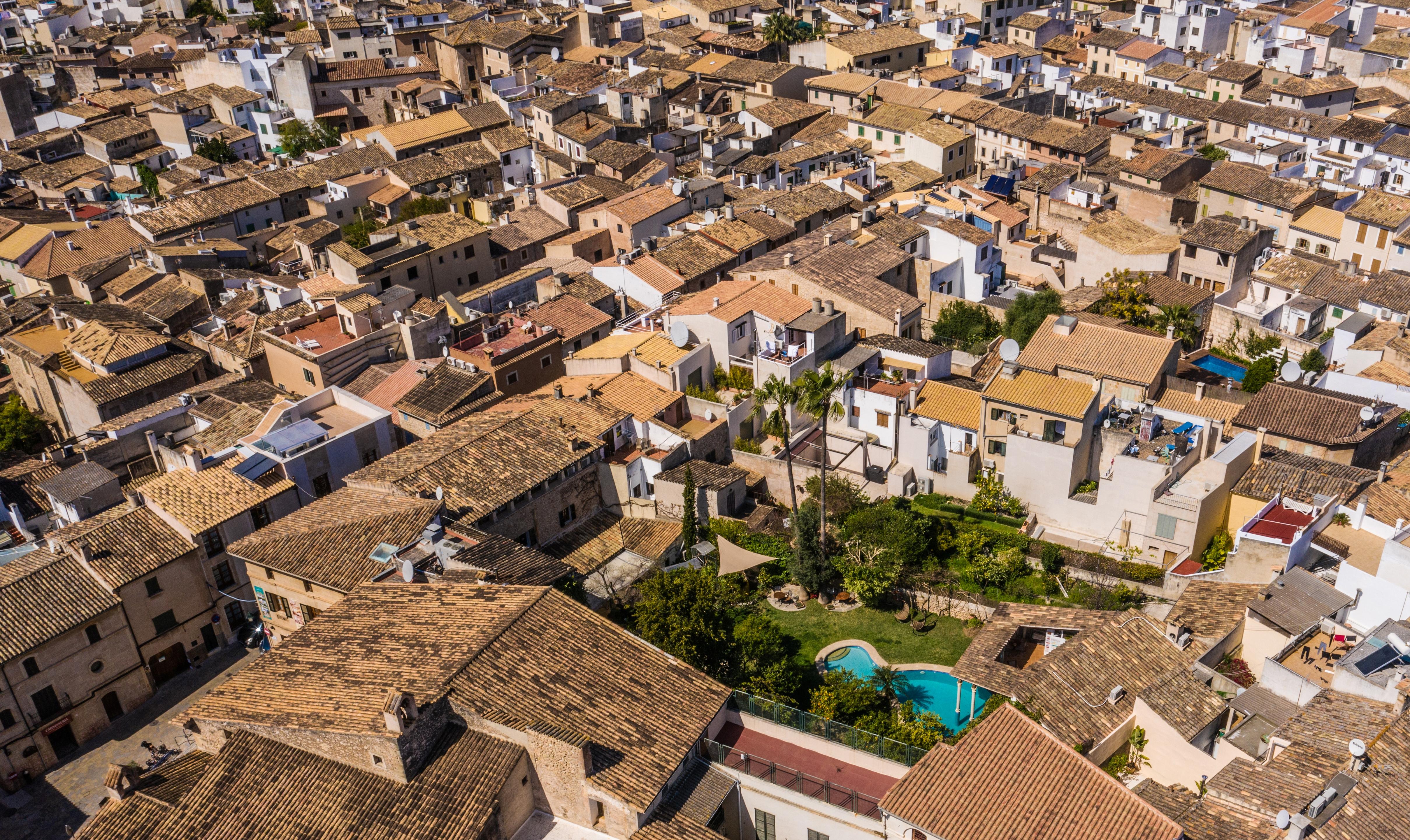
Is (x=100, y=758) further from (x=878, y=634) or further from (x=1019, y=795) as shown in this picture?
(x=1019, y=795)

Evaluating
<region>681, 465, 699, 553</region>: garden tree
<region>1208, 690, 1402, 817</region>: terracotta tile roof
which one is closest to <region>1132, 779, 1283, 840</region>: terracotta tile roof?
<region>1208, 690, 1402, 817</region>: terracotta tile roof

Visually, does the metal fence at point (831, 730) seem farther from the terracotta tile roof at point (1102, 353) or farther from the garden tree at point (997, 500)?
the terracotta tile roof at point (1102, 353)

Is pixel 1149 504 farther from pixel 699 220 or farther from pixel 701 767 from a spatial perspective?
pixel 699 220

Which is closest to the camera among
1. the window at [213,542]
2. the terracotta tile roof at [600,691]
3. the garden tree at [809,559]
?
the terracotta tile roof at [600,691]

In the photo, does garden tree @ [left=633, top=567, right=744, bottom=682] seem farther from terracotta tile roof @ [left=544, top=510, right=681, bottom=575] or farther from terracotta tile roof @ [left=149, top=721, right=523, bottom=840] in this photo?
terracotta tile roof @ [left=149, top=721, right=523, bottom=840]

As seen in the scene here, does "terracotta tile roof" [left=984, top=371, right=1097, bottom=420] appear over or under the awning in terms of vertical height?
over

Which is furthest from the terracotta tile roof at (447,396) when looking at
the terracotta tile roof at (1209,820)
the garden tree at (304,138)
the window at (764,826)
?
→ the garden tree at (304,138)
